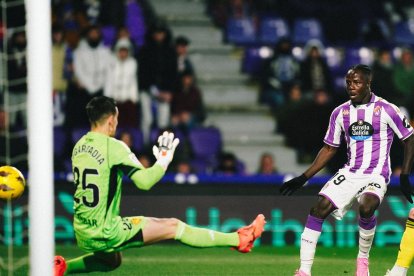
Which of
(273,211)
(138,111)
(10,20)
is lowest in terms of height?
(273,211)

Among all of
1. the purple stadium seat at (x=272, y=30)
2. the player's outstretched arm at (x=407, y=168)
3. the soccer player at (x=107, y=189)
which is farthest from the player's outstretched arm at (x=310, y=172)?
the purple stadium seat at (x=272, y=30)

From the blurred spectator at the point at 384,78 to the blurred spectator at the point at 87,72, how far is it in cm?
366

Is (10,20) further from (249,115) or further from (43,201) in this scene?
(43,201)

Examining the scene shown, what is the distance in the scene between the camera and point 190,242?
25.6ft

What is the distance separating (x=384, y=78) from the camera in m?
15.5

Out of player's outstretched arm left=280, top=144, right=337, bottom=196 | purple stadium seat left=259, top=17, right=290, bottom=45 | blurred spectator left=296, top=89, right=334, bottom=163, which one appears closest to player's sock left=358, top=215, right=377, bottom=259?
player's outstretched arm left=280, top=144, right=337, bottom=196

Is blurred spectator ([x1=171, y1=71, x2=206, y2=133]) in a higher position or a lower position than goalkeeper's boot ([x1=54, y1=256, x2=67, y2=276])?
higher

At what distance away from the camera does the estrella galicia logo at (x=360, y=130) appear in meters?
8.87

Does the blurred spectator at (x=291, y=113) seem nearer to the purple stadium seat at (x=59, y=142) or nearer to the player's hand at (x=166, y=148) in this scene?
the purple stadium seat at (x=59, y=142)

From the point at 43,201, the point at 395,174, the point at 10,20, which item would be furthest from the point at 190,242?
the point at 10,20

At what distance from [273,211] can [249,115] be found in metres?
4.25

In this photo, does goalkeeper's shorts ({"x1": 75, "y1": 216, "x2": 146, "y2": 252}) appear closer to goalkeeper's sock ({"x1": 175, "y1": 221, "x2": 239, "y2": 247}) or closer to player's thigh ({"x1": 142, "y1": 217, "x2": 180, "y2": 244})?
player's thigh ({"x1": 142, "y1": 217, "x2": 180, "y2": 244})

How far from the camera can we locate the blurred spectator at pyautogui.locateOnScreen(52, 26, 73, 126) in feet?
48.1

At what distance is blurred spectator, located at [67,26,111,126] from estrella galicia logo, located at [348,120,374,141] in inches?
239
